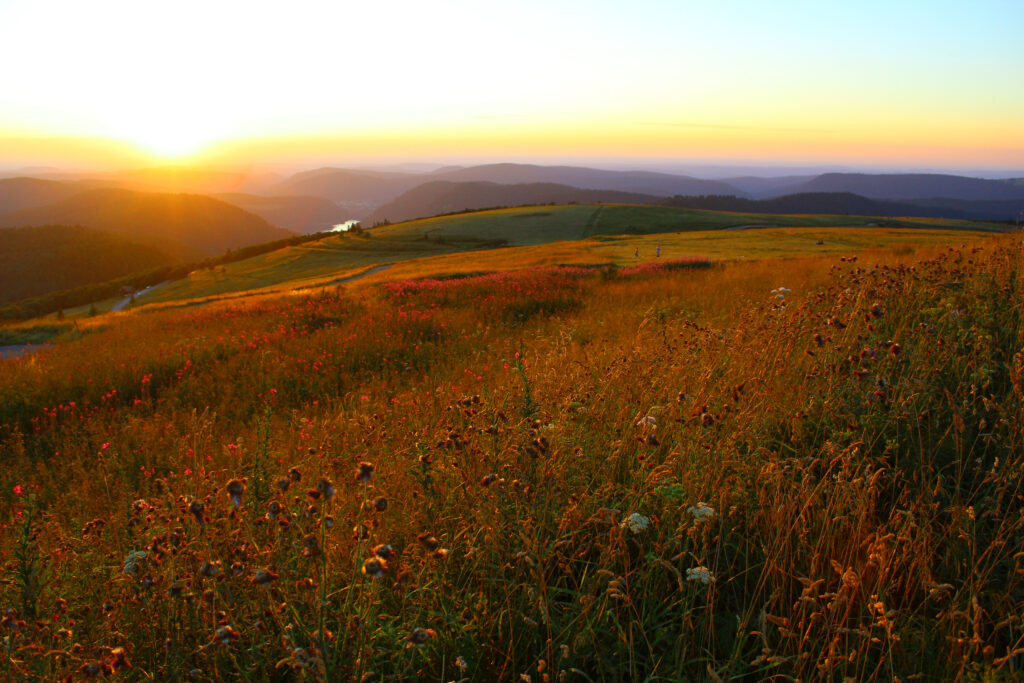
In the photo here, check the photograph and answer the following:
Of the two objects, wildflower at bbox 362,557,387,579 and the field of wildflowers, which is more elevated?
wildflower at bbox 362,557,387,579

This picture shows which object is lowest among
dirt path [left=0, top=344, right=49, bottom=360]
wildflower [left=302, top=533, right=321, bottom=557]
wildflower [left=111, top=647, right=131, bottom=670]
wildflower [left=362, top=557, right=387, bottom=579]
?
dirt path [left=0, top=344, right=49, bottom=360]

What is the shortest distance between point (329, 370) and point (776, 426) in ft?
19.0

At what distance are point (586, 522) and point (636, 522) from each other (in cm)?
21

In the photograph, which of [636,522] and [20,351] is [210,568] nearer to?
[636,522]

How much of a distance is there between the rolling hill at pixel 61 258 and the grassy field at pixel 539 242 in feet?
417

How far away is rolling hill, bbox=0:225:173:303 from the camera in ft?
468

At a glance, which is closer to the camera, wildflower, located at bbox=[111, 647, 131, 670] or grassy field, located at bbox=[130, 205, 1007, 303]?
wildflower, located at bbox=[111, 647, 131, 670]

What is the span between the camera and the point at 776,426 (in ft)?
11.9

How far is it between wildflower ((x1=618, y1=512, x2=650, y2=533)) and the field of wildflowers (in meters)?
0.02

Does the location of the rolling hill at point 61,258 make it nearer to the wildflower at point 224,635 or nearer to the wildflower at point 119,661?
the wildflower at point 119,661

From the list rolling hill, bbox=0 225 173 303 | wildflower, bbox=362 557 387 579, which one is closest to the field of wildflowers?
wildflower, bbox=362 557 387 579

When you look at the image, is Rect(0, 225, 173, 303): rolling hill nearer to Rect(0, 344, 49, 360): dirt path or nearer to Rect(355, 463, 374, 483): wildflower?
Rect(0, 344, 49, 360): dirt path

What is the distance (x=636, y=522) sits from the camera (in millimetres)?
2201

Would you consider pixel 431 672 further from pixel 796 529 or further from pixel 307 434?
pixel 307 434
